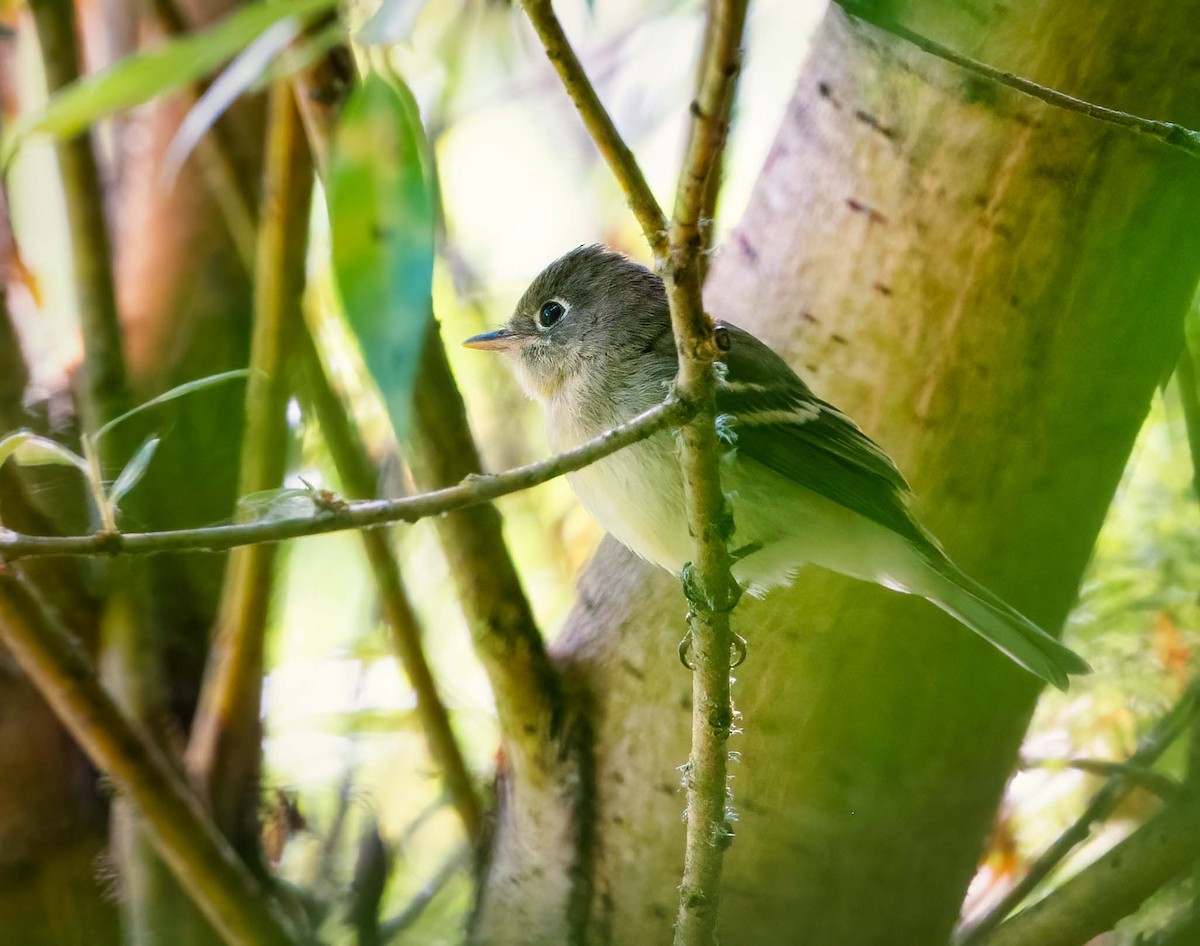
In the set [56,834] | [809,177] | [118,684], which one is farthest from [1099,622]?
[56,834]

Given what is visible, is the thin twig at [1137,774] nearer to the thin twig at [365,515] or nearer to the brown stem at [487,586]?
the brown stem at [487,586]

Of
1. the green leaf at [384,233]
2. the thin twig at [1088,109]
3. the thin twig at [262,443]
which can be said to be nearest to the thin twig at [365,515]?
the green leaf at [384,233]

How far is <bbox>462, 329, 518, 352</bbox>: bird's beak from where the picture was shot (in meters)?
2.66

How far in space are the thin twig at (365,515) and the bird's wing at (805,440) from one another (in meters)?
0.76

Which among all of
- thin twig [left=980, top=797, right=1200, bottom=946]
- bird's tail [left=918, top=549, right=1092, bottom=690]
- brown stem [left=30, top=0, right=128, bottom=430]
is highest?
brown stem [left=30, top=0, right=128, bottom=430]

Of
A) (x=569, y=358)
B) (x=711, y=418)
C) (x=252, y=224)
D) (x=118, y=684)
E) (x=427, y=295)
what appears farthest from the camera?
(x=252, y=224)

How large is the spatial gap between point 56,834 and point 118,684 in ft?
1.10

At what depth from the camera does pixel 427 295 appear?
1.32 meters

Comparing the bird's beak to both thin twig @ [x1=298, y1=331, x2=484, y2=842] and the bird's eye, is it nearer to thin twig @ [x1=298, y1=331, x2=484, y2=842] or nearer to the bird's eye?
the bird's eye

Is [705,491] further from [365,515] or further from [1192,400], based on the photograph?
[1192,400]

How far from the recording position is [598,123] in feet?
3.06

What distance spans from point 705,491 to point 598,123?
0.43 m

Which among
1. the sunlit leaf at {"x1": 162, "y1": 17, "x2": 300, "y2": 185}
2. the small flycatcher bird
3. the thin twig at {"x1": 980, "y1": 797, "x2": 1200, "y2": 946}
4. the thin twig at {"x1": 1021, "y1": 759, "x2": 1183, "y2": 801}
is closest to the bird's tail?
the small flycatcher bird

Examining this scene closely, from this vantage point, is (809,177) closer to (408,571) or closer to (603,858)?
(603,858)
